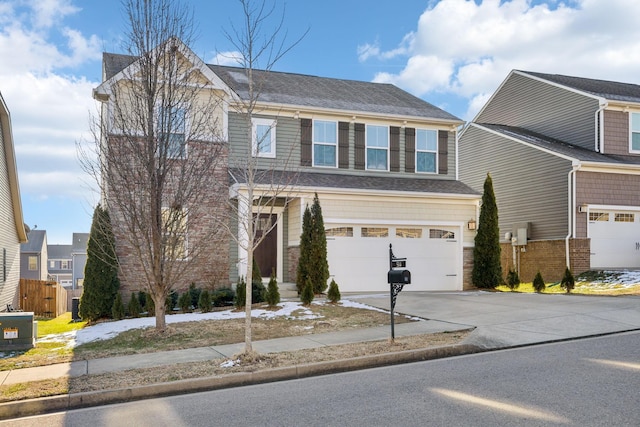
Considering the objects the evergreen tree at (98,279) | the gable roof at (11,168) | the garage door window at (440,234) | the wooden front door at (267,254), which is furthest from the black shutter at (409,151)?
the gable roof at (11,168)

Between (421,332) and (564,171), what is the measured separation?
12.8 m

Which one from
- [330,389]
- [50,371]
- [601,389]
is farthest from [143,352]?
[601,389]

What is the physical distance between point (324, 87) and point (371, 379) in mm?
15599

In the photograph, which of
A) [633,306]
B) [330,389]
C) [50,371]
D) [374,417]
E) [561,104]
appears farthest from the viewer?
[561,104]

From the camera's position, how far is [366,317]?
1275cm

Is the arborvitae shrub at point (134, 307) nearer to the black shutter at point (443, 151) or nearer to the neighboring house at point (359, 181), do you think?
the neighboring house at point (359, 181)

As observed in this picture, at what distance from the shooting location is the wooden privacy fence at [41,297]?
21750mm

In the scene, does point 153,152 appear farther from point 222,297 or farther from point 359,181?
point 359,181

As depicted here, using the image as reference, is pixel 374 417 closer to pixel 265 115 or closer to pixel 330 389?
pixel 330 389

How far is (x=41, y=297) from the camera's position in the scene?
2202 centimetres

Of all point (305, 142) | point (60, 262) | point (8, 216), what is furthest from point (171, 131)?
point (60, 262)

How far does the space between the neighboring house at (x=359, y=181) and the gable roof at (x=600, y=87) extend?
6938mm

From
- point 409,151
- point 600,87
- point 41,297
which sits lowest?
point 41,297

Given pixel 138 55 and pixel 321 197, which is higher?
pixel 138 55
